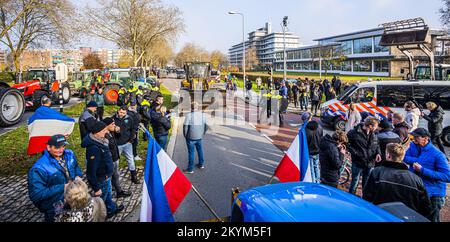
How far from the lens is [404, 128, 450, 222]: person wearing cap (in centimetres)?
441

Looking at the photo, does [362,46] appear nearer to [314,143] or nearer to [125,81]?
[125,81]

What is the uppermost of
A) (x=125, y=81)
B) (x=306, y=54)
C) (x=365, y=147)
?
(x=306, y=54)

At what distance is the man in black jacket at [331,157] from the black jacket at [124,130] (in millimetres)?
3946

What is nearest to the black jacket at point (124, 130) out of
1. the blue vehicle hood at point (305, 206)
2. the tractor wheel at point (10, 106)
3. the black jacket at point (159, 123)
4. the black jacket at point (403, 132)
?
the black jacket at point (159, 123)

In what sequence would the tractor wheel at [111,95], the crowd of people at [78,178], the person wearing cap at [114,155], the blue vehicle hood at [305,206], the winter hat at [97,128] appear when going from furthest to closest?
the tractor wheel at [111,95], the person wearing cap at [114,155], the winter hat at [97,128], the crowd of people at [78,178], the blue vehicle hood at [305,206]

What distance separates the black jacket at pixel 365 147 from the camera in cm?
597

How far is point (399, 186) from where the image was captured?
12.3ft

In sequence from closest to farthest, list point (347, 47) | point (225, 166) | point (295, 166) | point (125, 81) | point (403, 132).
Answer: point (295, 166)
point (403, 132)
point (225, 166)
point (125, 81)
point (347, 47)

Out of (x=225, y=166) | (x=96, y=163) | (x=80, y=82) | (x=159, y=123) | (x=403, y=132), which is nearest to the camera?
(x=96, y=163)

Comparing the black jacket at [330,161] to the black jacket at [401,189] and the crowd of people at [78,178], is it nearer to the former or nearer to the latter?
the black jacket at [401,189]

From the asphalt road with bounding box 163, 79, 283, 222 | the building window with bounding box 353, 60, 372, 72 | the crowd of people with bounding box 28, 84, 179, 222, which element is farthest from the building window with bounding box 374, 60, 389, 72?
the crowd of people with bounding box 28, 84, 179, 222

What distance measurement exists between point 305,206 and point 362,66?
2942 inches

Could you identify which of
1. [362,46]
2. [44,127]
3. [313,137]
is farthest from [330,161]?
[362,46]

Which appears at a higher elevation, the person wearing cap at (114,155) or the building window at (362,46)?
the building window at (362,46)
